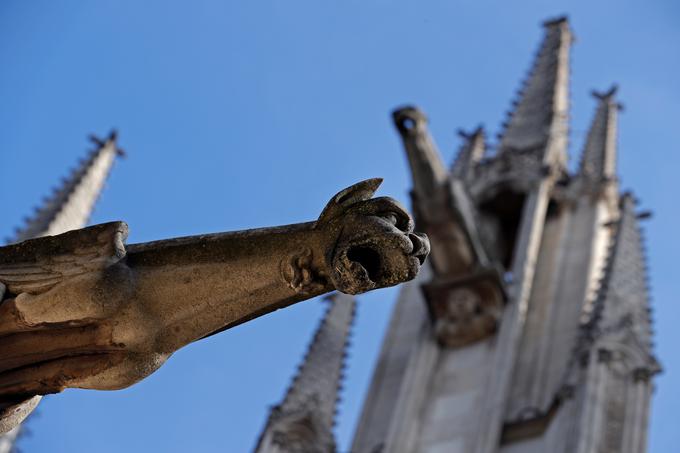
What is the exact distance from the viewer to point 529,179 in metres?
28.7

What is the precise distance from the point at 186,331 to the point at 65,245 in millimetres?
509

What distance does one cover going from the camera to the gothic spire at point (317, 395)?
20.3 meters

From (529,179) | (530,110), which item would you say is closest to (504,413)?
(529,179)

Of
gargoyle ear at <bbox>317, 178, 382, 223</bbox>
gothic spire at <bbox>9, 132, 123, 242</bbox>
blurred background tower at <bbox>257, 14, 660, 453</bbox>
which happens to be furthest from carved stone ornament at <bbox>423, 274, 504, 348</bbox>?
gargoyle ear at <bbox>317, 178, 382, 223</bbox>

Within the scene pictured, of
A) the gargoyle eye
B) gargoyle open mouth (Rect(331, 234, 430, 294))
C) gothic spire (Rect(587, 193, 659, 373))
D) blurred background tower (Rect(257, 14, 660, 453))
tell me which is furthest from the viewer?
gothic spire (Rect(587, 193, 659, 373))

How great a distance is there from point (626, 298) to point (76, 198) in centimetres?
690

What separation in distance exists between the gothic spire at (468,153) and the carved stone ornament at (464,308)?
544cm

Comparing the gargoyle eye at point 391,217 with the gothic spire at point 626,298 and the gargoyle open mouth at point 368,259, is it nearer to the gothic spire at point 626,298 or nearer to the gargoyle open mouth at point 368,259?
the gargoyle open mouth at point 368,259

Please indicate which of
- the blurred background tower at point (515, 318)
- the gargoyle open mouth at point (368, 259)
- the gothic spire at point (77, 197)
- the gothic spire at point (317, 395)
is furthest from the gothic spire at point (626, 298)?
the gargoyle open mouth at point (368, 259)

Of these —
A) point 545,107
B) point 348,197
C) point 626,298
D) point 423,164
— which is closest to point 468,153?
point 545,107

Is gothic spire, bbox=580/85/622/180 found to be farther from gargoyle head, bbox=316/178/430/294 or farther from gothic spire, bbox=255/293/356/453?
gargoyle head, bbox=316/178/430/294

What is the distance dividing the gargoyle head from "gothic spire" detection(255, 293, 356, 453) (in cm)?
1395

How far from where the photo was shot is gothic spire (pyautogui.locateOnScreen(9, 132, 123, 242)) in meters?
21.1

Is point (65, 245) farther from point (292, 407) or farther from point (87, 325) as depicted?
point (292, 407)
